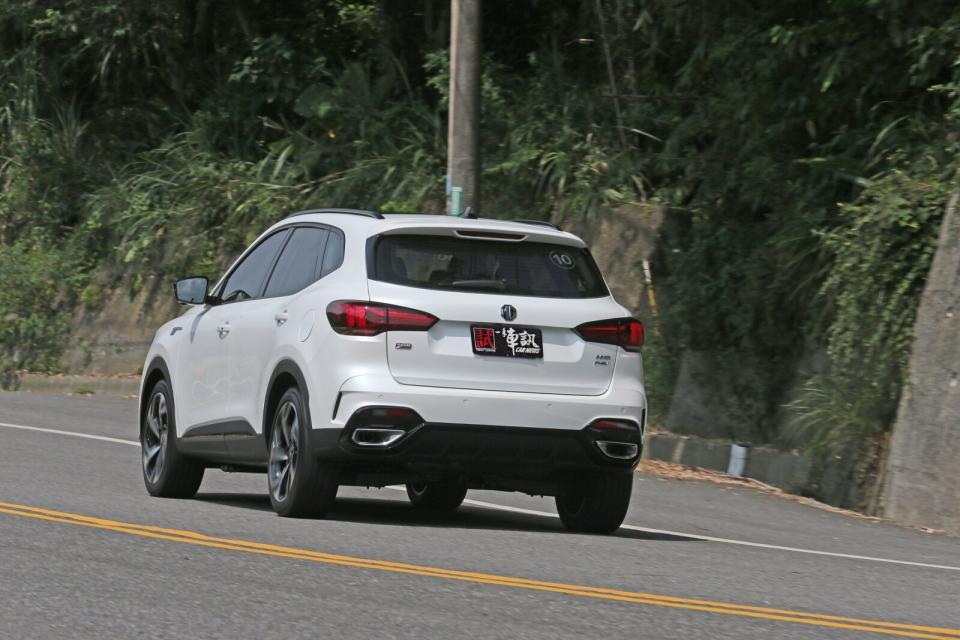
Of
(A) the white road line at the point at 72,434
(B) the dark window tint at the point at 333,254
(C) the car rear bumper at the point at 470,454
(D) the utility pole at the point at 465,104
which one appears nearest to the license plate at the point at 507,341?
(C) the car rear bumper at the point at 470,454

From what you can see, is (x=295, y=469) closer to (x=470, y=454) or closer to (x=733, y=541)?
(x=470, y=454)

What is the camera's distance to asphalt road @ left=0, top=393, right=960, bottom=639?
6289 millimetres

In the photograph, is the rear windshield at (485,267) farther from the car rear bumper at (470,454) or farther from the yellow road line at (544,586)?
the yellow road line at (544,586)

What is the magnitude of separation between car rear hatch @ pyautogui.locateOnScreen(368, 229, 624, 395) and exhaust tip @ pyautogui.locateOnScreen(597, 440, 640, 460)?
0.97ft

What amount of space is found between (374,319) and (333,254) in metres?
0.70

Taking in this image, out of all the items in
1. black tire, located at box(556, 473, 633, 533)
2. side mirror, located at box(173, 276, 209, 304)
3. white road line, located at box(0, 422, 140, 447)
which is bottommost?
white road line, located at box(0, 422, 140, 447)

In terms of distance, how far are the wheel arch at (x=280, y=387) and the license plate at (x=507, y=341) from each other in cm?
94

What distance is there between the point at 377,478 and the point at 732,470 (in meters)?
6.38

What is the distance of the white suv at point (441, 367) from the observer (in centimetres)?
885

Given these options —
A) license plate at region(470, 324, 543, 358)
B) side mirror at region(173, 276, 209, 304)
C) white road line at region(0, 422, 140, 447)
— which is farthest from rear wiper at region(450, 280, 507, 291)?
white road line at region(0, 422, 140, 447)

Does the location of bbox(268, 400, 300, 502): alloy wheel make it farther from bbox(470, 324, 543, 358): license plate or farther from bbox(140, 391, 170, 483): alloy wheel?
bbox(140, 391, 170, 483): alloy wheel

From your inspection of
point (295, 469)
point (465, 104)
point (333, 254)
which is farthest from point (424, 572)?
point (465, 104)

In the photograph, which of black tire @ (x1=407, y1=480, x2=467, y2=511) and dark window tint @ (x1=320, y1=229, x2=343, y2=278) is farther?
black tire @ (x1=407, y1=480, x2=467, y2=511)


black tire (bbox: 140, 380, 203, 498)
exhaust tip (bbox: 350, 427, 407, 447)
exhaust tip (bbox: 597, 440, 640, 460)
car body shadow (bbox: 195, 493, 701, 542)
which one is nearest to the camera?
exhaust tip (bbox: 350, 427, 407, 447)
